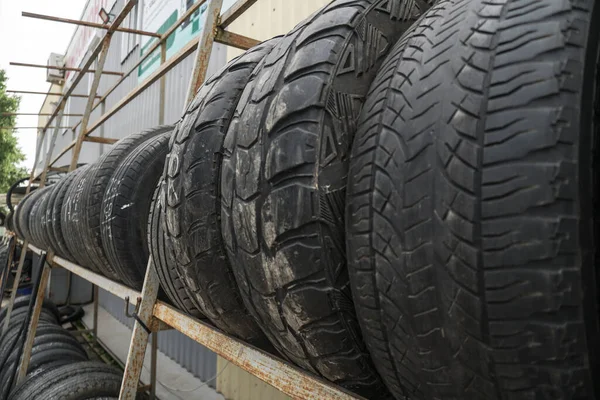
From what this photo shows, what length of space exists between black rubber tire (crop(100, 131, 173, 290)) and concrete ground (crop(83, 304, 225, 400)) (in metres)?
2.49

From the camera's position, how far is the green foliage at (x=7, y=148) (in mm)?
17781

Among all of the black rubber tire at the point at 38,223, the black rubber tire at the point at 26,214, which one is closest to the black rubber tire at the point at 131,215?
the black rubber tire at the point at 38,223

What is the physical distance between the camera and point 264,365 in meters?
1.00

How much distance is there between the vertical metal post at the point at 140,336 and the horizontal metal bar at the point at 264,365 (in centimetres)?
18

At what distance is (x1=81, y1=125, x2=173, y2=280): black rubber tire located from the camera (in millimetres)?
2010

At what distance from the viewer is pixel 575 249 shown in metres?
0.49

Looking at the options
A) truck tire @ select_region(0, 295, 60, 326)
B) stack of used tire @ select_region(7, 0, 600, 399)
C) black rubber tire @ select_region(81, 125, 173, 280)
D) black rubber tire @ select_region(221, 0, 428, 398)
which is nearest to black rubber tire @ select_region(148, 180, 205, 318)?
stack of used tire @ select_region(7, 0, 600, 399)

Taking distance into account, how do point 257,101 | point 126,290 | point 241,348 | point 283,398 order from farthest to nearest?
point 283,398 < point 126,290 < point 241,348 < point 257,101

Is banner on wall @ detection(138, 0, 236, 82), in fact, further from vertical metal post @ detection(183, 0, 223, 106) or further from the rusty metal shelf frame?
the rusty metal shelf frame

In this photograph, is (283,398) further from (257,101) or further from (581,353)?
(581,353)

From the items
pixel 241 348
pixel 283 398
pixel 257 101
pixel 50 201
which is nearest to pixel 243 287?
pixel 241 348

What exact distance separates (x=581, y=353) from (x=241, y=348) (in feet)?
2.57

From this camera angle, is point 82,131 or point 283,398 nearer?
point 283,398

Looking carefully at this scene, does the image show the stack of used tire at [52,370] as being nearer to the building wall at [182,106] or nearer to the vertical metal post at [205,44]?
the building wall at [182,106]
